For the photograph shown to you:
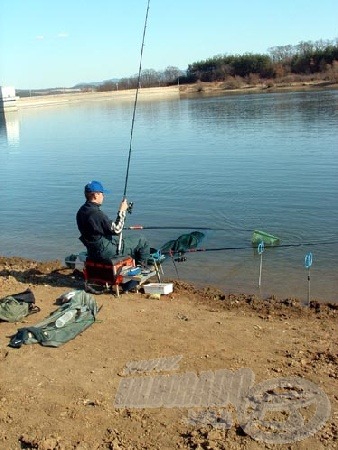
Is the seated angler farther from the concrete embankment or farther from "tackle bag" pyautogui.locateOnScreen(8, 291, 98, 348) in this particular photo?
the concrete embankment

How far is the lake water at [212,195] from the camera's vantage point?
941 cm

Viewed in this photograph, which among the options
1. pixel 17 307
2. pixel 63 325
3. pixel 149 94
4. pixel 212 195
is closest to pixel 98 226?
pixel 17 307

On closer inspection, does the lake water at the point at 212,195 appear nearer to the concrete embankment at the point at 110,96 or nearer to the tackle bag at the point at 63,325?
the tackle bag at the point at 63,325

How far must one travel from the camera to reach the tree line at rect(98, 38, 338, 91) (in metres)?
93.8

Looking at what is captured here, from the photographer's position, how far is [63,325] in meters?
5.94

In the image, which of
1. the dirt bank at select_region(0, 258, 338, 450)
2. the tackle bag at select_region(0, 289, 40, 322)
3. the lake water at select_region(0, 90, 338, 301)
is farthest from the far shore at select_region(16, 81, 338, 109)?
the tackle bag at select_region(0, 289, 40, 322)

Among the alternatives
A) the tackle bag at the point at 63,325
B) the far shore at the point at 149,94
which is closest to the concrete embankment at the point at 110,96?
the far shore at the point at 149,94

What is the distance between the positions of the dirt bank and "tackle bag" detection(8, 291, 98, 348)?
0.09 m

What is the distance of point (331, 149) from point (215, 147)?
5.52 m

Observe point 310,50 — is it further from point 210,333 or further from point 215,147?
point 210,333

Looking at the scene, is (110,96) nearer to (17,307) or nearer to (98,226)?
(98,226)

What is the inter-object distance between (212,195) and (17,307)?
9490mm

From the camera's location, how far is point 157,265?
8.28m

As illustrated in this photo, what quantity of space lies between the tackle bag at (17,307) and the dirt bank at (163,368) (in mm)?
98
